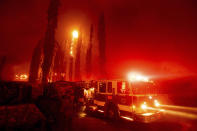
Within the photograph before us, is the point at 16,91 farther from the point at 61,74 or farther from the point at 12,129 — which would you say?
the point at 61,74

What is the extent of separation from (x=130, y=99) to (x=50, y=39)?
18118 mm

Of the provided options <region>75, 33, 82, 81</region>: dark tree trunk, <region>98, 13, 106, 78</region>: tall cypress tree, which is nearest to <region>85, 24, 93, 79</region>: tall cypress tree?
<region>75, 33, 82, 81</region>: dark tree trunk

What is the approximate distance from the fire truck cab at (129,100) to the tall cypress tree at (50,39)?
12854 millimetres

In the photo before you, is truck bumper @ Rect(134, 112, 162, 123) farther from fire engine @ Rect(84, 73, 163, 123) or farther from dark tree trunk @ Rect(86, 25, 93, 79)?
dark tree trunk @ Rect(86, 25, 93, 79)

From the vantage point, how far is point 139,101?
23.2 feet

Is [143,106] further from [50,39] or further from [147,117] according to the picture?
[50,39]

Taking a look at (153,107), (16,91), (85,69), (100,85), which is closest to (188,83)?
(153,107)

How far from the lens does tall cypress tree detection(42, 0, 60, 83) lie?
1955 cm

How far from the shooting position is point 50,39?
827 inches

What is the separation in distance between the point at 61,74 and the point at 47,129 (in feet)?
115

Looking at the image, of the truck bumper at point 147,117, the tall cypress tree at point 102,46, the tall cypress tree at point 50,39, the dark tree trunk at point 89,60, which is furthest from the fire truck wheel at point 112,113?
the dark tree trunk at point 89,60

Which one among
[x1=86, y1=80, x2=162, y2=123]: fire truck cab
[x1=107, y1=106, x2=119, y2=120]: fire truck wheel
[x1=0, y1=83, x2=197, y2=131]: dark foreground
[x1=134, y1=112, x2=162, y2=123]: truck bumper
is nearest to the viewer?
[x1=0, y1=83, x2=197, y2=131]: dark foreground

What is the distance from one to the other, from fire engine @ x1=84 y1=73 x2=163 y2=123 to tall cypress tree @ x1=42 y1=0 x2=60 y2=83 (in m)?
12.8

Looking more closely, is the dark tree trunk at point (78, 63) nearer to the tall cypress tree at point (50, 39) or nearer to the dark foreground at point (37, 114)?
the tall cypress tree at point (50, 39)
